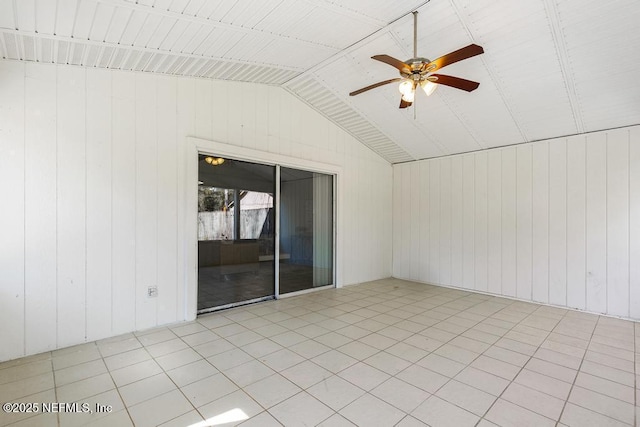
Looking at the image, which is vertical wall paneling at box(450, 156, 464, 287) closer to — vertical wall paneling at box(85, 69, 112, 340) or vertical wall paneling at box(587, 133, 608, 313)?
vertical wall paneling at box(587, 133, 608, 313)

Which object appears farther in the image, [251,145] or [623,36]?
[251,145]

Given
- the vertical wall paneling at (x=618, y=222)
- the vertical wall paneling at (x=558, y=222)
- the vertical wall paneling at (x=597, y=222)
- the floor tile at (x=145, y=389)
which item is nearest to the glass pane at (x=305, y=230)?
the floor tile at (x=145, y=389)

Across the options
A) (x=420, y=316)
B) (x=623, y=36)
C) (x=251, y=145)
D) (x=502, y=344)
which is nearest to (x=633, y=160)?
(x=623, y=36)

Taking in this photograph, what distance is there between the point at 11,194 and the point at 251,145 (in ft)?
8.67

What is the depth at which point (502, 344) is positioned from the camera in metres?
3.26

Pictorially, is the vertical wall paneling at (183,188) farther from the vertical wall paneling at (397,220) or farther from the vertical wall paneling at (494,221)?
the vertical wall paneling at (494,221)

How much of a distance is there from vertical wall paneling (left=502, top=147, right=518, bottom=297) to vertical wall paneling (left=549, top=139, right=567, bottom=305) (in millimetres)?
499

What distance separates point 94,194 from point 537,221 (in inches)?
244

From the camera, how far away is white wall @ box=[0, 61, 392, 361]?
279 centimetres

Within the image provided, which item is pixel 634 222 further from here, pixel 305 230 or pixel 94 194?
pixel 94 194

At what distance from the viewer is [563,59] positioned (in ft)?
10.8

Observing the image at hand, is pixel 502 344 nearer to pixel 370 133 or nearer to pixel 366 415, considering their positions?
pixel 366 415

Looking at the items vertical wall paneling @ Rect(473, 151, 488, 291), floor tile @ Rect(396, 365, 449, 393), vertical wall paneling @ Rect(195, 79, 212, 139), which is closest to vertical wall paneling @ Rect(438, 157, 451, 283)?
vertical wall paneling @ Rect(473, 151, 488, 291)

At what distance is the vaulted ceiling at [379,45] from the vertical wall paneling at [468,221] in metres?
1.04
